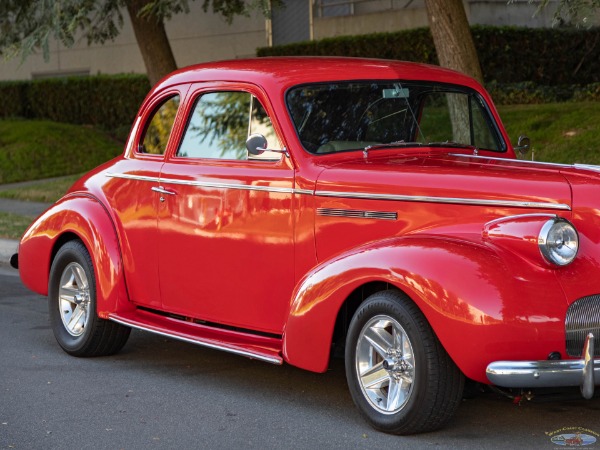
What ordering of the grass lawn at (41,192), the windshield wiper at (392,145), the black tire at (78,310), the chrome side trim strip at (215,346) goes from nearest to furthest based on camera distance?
the chrome side trim strip at (215,346) → the windshield wiper at (392,145) → the black tire at (78,310) → the grass lawn at (41,192)

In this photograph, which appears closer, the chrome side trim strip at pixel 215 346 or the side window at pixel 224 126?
the chrome side trim strip at pixel 215 346

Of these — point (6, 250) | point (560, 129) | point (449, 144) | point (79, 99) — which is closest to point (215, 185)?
point (449, 144)

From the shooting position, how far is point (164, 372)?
7.09 meters

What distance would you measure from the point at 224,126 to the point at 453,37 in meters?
5.71

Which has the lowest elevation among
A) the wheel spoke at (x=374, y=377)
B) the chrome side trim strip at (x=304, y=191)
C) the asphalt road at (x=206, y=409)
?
the asphalt road at (x=206, y=409)

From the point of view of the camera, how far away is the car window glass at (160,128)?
23.9ft

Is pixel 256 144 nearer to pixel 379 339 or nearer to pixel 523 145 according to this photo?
pixel 379 339

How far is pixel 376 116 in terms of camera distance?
6559 millimetres

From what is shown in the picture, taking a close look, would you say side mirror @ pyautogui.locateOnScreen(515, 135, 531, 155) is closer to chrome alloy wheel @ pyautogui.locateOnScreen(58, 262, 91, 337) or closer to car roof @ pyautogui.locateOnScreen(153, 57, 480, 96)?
car roof @ pyautogui.locateOnScreen(153, 57, 480, 96)

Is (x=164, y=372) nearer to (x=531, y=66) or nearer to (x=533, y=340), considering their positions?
(x=533, y=340)

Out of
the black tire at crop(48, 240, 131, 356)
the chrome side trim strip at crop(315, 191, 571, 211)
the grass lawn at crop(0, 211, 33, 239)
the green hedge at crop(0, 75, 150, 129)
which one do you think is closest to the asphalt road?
the black tire at crop(48, 240, 131, 356)

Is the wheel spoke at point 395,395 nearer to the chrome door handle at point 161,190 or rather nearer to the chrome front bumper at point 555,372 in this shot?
the chrome front bumper at point 555,372

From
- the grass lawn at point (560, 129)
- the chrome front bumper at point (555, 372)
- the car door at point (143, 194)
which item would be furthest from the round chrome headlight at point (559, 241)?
the grass lawn at point (560, 129)

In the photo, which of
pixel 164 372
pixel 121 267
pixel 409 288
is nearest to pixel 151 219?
pixel 121 267
